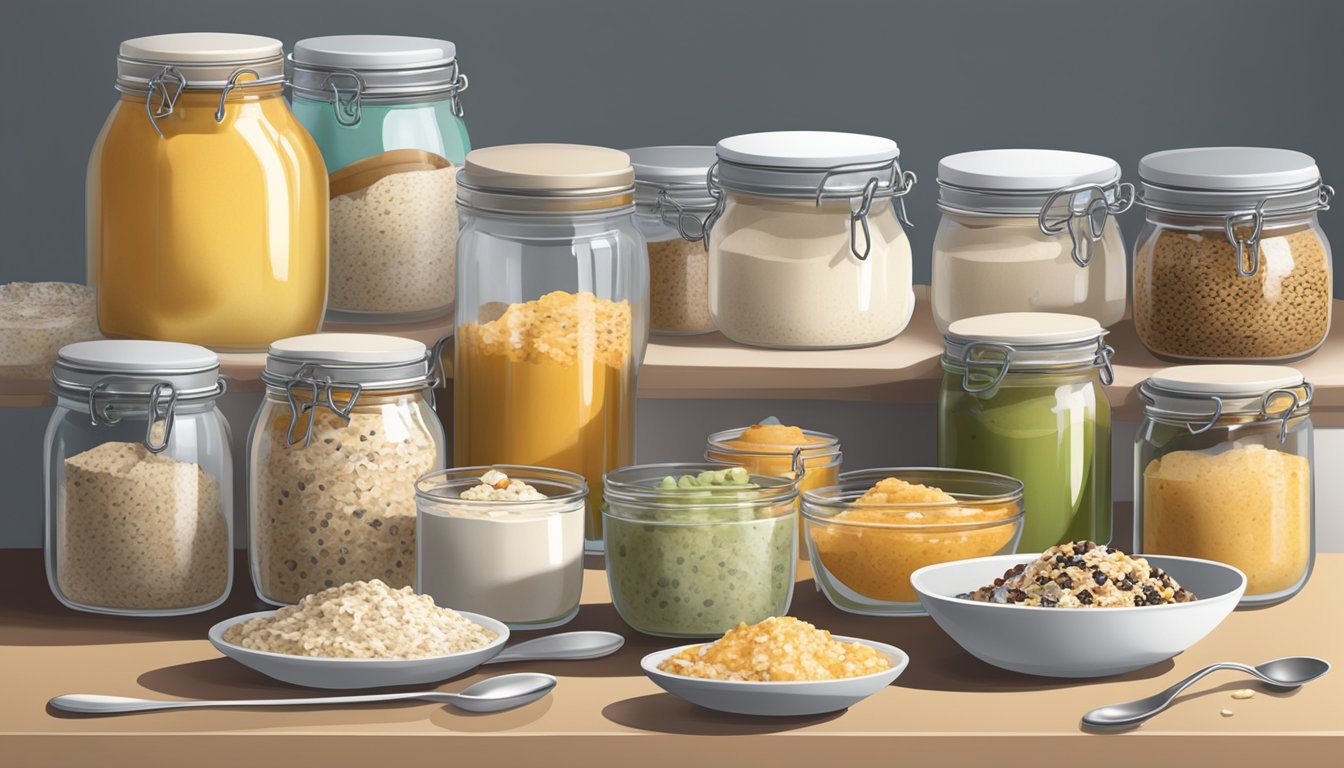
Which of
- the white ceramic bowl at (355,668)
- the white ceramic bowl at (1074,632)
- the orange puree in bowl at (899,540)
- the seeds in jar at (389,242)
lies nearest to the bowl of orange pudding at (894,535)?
the orange puree in bowl at (899,540)

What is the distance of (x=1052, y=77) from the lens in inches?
119

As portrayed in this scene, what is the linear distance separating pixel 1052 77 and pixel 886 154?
3.88 ft

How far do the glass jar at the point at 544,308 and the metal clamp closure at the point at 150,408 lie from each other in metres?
0.26

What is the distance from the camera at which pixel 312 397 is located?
1693 millimetres

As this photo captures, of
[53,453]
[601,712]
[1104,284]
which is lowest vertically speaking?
[601,712]

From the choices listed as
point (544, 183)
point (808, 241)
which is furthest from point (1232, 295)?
point (544, 183)

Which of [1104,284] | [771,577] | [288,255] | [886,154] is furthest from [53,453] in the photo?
[1104,284]

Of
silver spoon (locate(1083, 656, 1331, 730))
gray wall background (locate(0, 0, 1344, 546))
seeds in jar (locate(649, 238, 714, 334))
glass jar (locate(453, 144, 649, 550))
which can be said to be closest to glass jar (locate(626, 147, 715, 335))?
seeds in jar (locate(649, 238, 714, 334))

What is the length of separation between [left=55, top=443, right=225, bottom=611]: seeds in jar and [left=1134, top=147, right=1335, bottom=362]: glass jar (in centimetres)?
86

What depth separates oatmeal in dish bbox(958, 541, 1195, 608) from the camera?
1.54m

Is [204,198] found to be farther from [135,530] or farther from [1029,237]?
[1029,237]

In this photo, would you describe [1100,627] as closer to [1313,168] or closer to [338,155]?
[1313,168]

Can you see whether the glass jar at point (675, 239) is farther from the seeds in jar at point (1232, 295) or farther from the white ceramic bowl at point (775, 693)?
the white ceramic bowl at point (775, 693)

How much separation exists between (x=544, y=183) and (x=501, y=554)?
1.07 feet
